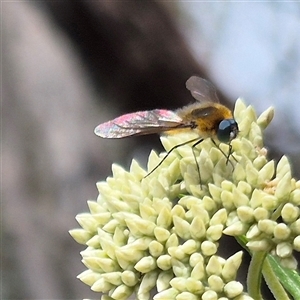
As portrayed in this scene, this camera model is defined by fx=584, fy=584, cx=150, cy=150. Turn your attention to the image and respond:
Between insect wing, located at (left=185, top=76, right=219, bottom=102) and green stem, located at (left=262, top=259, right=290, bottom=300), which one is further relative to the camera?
insect wing, located at (left=185, top=76, right=219, bottom=102)

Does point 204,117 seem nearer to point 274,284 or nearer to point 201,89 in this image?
point 201,89

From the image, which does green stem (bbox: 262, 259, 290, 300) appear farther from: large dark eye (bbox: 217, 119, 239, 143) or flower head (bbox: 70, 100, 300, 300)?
large dark eye (bbox: 217, 119, 239, 143)

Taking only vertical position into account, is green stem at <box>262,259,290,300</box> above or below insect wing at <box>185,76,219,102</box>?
below

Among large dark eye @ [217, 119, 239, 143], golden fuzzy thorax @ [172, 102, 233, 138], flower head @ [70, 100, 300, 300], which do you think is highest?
golden fuzzy thorax @ [172, 102, 233, 138]

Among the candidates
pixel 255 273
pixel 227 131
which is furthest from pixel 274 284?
pixel 227 131

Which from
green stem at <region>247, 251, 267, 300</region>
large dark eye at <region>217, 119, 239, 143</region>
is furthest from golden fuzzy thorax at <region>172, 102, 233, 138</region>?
green stem at <region>247, 251, 267, 300</region>

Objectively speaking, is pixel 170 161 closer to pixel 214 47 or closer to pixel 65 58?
pixel 65 58

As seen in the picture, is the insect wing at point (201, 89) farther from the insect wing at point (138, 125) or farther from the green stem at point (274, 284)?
the green stem at point (274, 284)

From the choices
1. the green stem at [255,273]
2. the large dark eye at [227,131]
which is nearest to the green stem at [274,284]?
the green stem at [255,273]
